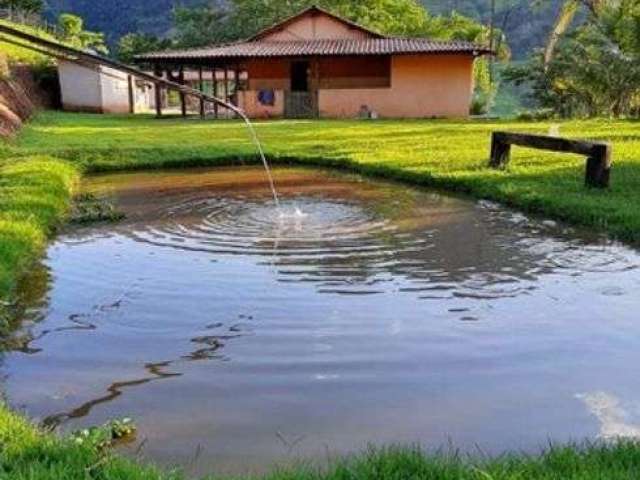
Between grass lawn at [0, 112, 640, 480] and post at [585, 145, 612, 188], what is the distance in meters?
0.25

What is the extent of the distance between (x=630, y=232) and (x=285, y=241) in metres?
3.87

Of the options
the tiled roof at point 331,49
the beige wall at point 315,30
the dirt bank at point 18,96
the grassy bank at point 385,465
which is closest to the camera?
the grassy bank at point 385,465

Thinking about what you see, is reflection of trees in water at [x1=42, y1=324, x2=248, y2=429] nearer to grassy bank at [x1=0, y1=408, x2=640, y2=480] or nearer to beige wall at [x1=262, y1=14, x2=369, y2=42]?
grassy bank at [x1=0, y1=408, x2=640, y2=480]

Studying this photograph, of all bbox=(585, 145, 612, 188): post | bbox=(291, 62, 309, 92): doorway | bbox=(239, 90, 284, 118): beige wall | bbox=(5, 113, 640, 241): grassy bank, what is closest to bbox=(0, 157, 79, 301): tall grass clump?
bbox=(5, 113, 640, 241): grassy bank

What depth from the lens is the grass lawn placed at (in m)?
3.65

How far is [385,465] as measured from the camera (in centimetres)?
365

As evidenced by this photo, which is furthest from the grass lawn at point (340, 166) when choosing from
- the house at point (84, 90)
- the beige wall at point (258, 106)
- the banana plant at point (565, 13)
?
the banana plant at point (565, 13)

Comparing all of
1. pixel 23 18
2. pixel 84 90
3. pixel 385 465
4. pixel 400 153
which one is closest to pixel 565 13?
pixel 400 153

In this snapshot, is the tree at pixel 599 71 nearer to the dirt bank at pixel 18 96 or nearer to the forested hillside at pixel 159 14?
the dirt bank at pixel 18 96

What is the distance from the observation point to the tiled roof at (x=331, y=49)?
33188mm

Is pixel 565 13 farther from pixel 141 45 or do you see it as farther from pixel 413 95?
pixel 141 45

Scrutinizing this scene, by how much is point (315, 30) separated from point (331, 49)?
3.91 metres

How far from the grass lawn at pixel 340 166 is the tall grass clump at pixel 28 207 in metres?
0.02

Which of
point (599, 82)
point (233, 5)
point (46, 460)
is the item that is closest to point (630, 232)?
point (46, 460)
